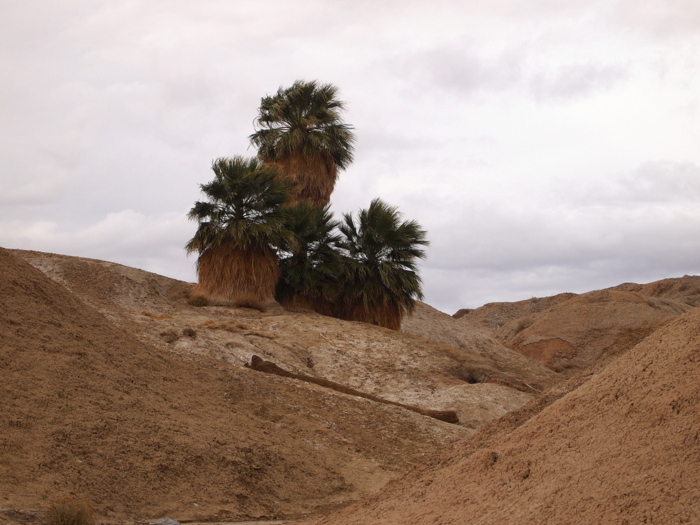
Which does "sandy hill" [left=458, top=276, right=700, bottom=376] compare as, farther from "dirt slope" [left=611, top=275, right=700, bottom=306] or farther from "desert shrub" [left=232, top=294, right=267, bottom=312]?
"desert shrub" [left=232, top=294, right=267, bottom=312]

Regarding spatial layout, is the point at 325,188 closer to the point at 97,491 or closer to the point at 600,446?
the point at 97,491

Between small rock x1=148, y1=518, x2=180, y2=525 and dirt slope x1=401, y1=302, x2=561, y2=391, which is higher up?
dirt slope x1=401, y1=302, x2=561, y2=391

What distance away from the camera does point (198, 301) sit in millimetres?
19734

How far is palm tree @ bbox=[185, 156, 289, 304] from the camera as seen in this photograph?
65.5 feet

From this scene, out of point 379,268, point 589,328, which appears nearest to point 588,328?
point 589,328

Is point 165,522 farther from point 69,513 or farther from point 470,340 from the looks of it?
point 470,340

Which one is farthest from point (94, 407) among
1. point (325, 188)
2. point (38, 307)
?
point (325, 188)

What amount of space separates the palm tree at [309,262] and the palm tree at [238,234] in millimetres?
730

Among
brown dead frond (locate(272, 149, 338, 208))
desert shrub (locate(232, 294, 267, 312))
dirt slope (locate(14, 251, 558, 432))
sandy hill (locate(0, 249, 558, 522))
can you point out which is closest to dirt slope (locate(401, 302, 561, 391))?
dirt slope (locate(14, 251, 558, 432))

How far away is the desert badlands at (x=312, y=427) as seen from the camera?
4.30m

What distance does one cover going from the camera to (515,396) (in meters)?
13.8

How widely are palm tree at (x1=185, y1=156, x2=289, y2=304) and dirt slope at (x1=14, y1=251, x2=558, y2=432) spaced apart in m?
0.92

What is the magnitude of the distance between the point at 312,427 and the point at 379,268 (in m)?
12.0

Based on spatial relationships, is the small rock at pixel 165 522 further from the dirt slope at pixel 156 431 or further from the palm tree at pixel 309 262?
the palm tree at pixel 309 262
